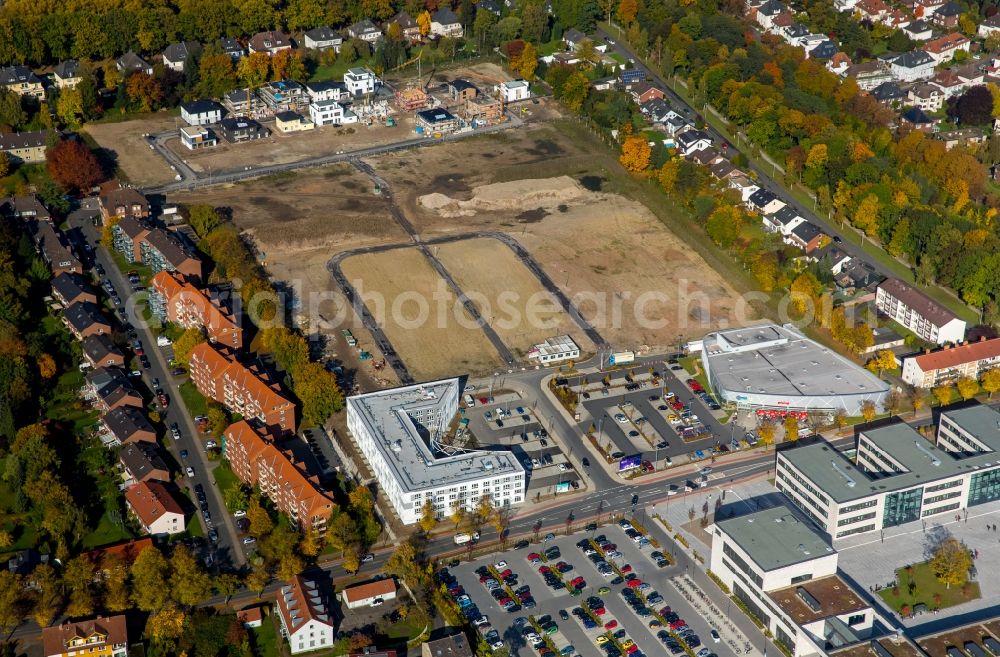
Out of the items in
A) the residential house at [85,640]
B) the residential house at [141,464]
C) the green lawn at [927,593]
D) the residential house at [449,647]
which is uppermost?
the residential house at [141,464]

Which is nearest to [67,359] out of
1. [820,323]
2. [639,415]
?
[639,415]

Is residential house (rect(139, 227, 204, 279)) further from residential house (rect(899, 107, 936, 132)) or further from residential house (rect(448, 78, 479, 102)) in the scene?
residential house (rect(899, 107, 936, 132))

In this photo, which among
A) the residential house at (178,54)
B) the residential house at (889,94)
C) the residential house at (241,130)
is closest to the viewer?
the residential house at (241,130)

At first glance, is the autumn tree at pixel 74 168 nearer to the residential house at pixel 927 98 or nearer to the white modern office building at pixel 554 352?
the white modern office building at pixel 554 352

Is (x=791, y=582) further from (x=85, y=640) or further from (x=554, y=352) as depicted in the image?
(x=85, y=640)

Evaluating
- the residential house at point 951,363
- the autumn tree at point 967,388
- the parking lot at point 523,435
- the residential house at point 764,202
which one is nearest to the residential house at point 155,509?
the parking lot at point 523,435

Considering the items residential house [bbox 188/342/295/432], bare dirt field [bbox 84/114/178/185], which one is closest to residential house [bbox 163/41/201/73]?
bare dirt field [bbox 84/114/178/185]

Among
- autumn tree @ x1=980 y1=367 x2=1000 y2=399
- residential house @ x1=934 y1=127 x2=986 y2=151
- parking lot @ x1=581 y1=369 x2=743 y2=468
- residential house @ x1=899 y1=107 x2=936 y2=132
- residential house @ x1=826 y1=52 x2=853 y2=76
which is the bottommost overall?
parking lot @ x1=581 y1=369 x2=743 y2=468
